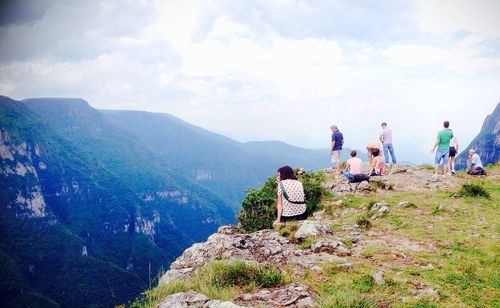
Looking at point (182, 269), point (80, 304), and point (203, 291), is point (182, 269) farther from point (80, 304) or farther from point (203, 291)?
point (80, 304)

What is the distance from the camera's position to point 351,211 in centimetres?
1283

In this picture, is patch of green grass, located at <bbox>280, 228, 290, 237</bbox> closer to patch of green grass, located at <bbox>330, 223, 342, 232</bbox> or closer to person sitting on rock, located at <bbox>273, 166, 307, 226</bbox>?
person sitting on rock, located at <bbox>273, 166, 307, 226</bbox>

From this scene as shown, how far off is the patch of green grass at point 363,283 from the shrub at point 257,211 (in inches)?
268

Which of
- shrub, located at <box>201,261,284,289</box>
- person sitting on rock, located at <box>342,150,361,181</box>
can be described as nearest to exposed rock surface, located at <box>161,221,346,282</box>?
shrub, located at <box>201,261,284,289</box>

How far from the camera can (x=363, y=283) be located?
6375mm

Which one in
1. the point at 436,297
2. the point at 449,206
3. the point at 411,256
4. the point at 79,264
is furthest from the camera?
the point at 79,264

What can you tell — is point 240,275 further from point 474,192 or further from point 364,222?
point 474,192

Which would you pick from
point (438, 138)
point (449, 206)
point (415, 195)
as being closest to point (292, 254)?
point (449, 206)

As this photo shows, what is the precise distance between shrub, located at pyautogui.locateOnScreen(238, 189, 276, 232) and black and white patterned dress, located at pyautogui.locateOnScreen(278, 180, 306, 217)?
2.14m

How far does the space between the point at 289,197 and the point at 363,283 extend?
486 centimetres

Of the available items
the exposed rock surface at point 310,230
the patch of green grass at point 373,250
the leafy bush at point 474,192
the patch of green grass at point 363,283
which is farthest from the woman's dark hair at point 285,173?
the leafy bush at point 474,192

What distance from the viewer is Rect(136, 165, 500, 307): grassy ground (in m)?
5.83

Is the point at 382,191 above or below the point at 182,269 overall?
above

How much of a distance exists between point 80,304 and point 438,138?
576 feet
